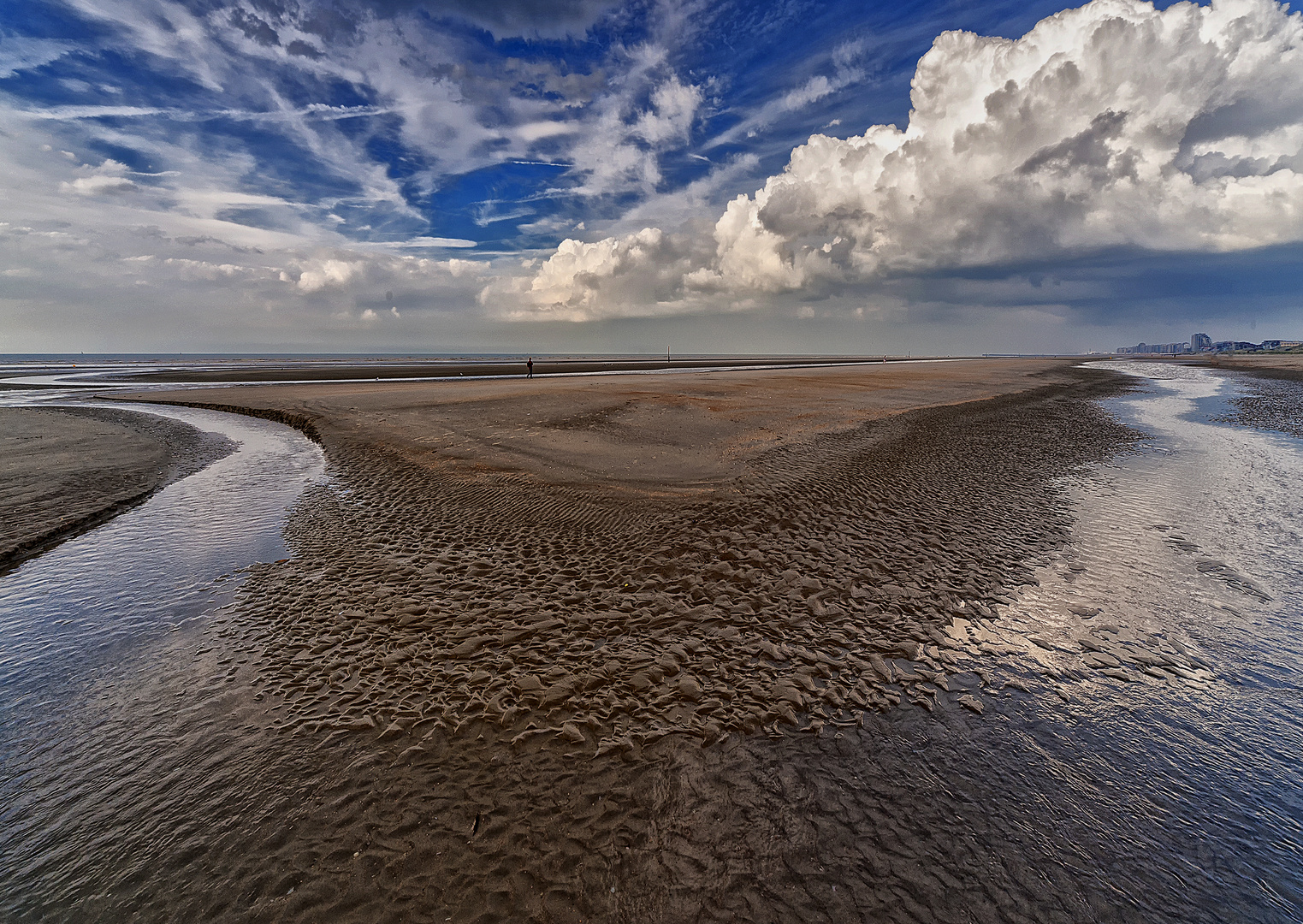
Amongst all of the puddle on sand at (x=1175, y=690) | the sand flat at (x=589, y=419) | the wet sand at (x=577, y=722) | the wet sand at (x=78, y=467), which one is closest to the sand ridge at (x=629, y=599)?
the wet sand at (x=577, y=722)

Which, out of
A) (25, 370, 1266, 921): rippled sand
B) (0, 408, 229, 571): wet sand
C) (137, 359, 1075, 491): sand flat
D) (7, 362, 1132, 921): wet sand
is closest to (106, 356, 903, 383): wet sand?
(137, 359, 1075, 491): sand flat

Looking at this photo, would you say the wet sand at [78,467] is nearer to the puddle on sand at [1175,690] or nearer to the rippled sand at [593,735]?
the rippled sand at [593,735]

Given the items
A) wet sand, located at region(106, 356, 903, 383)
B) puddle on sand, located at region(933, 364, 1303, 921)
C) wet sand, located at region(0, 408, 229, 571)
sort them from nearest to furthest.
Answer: puddle on sand, located at region(933, 364, 1303, 921) < wet sand, located at region(0, 408, 229, 571) < wet sand, located at region(106, 356, 903, 383)

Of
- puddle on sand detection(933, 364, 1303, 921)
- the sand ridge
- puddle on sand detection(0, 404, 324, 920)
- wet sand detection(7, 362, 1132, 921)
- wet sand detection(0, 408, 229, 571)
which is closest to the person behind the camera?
wet sand detection(7, 362, 1132, 921)

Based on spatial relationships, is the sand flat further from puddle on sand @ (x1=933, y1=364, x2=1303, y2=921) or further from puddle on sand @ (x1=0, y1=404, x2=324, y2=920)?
puddle on sand @ (x1=933, y1=364, x2=1303, y2=921)

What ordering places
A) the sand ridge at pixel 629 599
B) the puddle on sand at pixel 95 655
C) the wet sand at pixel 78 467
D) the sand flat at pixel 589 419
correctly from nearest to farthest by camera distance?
the puddle on sand at pixel 95 655, the sand ridge at pixel 629 599, the wet sand at pixel 78 467, the sand flat at pixel 589 419

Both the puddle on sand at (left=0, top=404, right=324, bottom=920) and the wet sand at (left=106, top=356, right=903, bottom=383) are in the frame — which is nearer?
the puddle on sand at (left=0, top=404, right=324, bottom=920)

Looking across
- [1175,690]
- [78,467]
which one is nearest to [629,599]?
[1175,690]

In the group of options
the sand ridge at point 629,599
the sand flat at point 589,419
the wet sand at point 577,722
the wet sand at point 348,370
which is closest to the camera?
the wet sand at point 577,722
